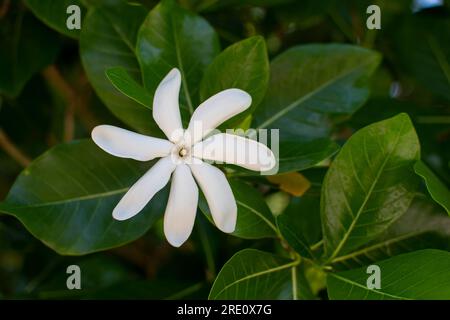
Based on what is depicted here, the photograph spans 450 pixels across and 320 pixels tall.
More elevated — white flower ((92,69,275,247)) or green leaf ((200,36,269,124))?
green leaf ((200,36,269,124))

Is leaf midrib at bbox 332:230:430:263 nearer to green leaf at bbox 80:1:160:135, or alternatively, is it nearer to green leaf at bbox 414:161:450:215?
green leaf at bbox 414:161:450:215

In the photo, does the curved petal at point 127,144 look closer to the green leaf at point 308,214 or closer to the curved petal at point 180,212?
the curved petal at point 180,212

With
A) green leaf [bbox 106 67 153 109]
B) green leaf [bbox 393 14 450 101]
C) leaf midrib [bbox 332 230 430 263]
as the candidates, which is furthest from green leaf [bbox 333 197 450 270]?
green leaf [bbox 393 14 450 101]

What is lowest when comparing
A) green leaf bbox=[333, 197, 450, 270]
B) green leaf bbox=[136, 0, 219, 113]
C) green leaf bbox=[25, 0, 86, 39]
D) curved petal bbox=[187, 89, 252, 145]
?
green leaf bbox=[333, 197, 450, 270]

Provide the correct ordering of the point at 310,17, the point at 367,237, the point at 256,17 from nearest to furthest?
the point at 367,237 < the point at 310,17 < the point at 256,17

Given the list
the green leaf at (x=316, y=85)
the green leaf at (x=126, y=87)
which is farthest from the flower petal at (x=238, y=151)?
the green leaf at (x=316, y=85)

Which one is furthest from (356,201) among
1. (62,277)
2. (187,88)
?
(62,277)
